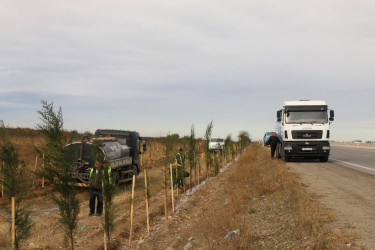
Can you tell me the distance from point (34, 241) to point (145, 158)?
27.6m

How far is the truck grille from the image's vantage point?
20.5 metres

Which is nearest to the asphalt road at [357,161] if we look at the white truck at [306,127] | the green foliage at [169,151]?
the white truck at [306,127]

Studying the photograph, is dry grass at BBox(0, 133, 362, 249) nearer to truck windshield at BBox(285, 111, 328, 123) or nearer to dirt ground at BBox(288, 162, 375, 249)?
dirt ground at BBox(288, 162, 375, 249)

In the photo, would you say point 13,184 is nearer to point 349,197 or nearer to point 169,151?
point 169,151

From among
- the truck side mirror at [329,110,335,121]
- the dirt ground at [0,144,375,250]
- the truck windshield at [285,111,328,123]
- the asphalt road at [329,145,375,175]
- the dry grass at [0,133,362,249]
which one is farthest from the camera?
the truck windshield at [285,111,328,123]

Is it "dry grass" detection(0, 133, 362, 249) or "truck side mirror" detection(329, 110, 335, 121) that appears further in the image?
"truck side mirror" detection(329, 110, 335, 121)

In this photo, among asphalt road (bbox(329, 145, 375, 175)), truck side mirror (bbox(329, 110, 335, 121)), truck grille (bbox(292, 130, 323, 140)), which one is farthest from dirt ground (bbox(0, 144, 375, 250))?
truck side mirror (bbox(329, 110, 335, 121))

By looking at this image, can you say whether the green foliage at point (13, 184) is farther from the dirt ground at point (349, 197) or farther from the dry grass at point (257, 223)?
the dirt ground at point (349, 197)

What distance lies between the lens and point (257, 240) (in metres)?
7.16

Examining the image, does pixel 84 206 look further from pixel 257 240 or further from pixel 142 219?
pixel 257 240

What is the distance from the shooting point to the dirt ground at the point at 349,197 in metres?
7.05

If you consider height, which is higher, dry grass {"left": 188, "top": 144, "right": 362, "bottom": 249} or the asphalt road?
the asphalt road

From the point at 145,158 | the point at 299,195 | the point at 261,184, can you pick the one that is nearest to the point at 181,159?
the point at 261,184

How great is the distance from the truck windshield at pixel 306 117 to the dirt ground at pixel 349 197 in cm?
464
